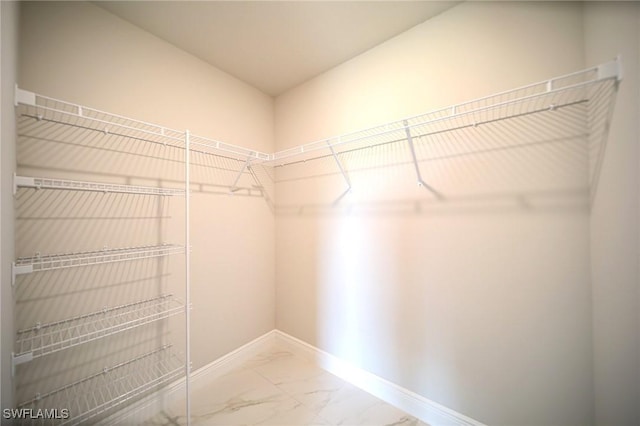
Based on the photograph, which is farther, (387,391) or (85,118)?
(387,391)

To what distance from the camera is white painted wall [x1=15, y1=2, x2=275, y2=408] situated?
3.80 ft

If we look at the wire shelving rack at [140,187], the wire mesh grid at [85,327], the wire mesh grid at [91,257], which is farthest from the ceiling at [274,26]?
the wire mesh grid at [85,327]

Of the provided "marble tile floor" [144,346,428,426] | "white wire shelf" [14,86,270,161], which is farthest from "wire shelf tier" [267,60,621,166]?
"marble tile floor" [144,346,428,426]

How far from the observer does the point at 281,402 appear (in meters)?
1.58

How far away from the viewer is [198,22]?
1.46 m

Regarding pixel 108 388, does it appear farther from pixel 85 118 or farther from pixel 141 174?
pixel 85 118

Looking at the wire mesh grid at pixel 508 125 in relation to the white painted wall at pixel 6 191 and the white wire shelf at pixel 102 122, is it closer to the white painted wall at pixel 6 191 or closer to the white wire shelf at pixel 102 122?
the white wire shelf at pixel 102 122

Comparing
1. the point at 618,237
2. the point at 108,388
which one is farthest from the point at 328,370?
the point at 618,237

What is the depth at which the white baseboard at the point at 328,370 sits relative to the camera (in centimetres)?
138

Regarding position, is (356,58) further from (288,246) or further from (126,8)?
(288,246)

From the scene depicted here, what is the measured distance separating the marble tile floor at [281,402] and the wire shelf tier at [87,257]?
3.43 ft

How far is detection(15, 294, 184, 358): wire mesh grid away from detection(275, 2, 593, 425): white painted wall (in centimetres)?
120

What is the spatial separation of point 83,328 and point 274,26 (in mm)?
2101

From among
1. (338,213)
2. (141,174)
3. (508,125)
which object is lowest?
(338,213)
